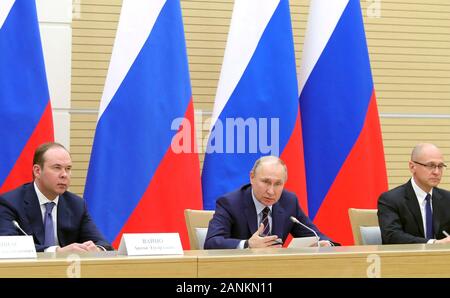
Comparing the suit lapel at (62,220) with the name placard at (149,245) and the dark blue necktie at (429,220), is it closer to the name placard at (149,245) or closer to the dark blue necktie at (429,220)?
the name placard at (149,245)

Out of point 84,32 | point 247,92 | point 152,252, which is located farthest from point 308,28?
point 152,252

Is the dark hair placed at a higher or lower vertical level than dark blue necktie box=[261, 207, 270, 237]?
higher

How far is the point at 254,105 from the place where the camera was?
202 inches

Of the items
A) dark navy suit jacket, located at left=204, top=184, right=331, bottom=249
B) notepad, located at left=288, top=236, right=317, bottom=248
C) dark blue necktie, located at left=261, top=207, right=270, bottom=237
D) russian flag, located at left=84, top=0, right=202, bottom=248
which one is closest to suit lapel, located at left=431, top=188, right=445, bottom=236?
dark navy suit jacket, located at left=204, top=184, right=331, bottom=249

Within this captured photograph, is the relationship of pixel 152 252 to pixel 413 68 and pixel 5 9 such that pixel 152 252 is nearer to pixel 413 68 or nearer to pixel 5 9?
pixel 5 9

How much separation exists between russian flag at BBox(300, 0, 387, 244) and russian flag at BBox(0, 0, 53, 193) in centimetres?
173

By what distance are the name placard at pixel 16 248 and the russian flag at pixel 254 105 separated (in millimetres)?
2166

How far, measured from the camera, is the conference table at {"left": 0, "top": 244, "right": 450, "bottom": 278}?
2795 millimetres

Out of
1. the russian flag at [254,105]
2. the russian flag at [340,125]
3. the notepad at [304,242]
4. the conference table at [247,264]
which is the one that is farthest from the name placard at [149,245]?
the russian flag at [340,125]

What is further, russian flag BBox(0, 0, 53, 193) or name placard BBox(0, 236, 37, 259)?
russian flag BBox(0, 0, 53, 193)

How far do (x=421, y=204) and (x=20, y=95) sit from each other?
8.07ft

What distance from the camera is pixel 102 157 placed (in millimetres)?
4883

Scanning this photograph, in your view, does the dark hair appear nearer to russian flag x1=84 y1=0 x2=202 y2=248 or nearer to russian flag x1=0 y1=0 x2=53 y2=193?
russian flag x1=0 y1=0 x2=53 y2=193

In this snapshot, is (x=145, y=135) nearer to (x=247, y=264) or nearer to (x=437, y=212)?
(x=437, y=212)
